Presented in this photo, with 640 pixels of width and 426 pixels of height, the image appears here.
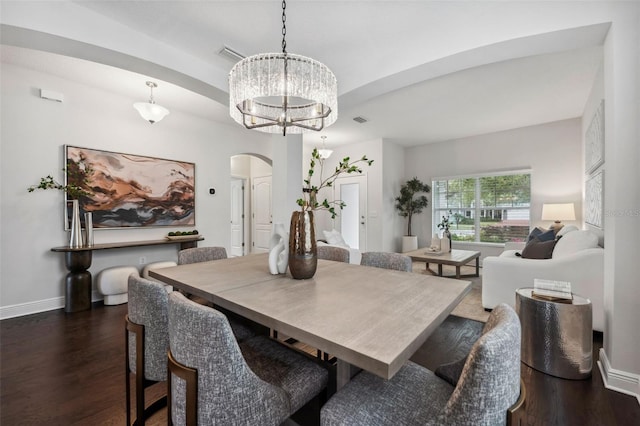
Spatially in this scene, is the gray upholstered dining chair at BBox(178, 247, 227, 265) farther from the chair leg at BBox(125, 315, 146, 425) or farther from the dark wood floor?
the chair leg at BBox(125, 315, 146, 425)

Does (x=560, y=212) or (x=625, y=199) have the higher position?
(x=625, y=199)

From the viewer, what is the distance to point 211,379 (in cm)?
89

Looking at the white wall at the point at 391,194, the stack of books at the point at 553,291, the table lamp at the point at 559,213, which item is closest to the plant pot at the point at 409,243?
the white wall at the point at 391,194

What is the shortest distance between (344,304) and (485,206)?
19.7 feet

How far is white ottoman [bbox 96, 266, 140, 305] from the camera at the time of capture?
11.3ft

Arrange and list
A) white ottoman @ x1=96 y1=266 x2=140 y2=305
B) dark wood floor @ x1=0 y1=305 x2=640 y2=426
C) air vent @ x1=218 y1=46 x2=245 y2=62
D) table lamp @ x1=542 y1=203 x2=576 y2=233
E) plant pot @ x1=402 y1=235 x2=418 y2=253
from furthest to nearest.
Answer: plant pot @ x1=402 y1=235 x2=418 y2=253 → table lamp @ x1=542 y1=203 x2=576 y2=233 → white ottoman @ x1=96 y1=266 x2=140 y2=305 → air vent @ x1=218 y1=46 x2=245 y2=62 → dark wood floor @ x1=0 y1=305 x2=640 y2=426

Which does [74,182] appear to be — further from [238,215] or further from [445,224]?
[445,224]

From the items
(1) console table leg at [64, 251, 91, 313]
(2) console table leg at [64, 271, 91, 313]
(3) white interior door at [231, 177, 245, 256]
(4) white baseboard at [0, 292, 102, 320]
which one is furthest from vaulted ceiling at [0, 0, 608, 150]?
(3) white interior door at [231, 177, 245, 256]

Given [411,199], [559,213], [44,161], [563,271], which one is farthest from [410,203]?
[44,161]

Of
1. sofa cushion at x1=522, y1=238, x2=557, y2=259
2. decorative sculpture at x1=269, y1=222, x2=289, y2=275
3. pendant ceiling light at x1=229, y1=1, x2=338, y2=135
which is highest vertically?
pendant ceiling light at x1=229, y1=1, x2=338, y2=135

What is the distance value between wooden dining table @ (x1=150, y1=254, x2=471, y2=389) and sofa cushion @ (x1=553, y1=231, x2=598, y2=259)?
2277 millimetres

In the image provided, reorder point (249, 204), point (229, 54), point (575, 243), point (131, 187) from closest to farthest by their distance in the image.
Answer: point (229, 54) < point (575, 243) < point (131, 187) < point (249, 204)

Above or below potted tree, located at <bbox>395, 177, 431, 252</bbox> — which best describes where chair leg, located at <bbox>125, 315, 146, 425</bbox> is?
below

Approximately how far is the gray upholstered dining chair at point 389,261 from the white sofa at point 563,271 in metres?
1.63
